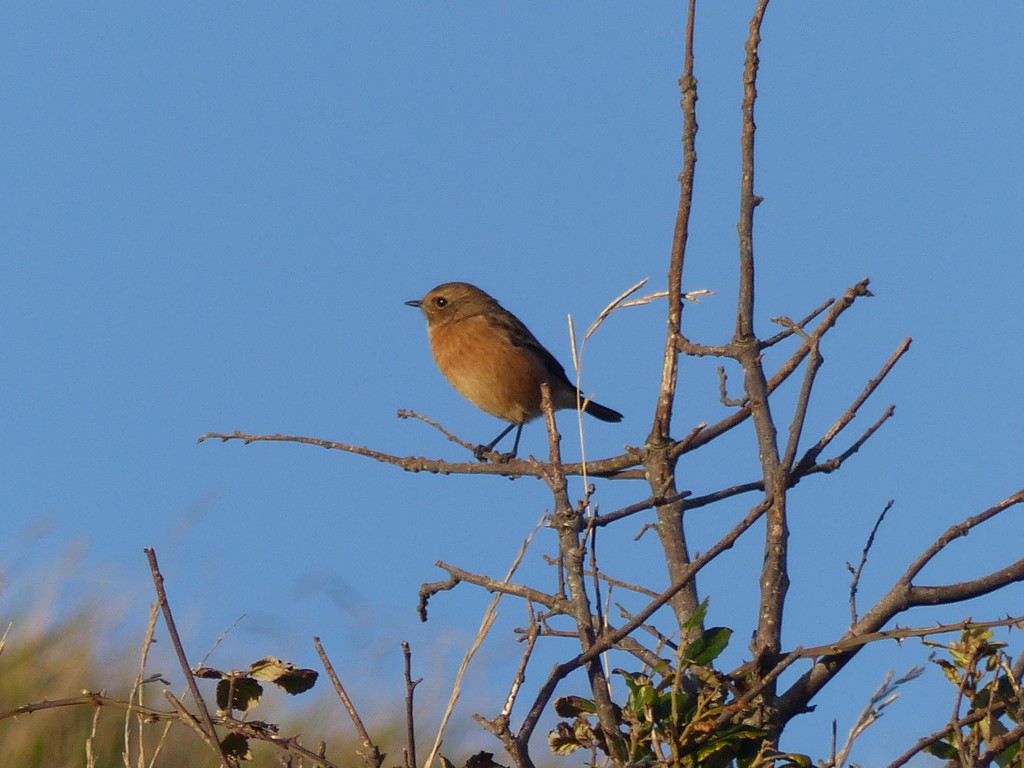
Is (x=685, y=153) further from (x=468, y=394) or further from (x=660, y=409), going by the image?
(x=468, y=394)

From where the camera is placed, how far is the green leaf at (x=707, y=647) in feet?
7.24

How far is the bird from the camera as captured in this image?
8227 mm

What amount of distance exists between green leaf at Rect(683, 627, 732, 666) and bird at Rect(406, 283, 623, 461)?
566cm

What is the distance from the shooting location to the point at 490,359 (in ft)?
27.0

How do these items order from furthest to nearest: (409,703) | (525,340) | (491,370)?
(525,340)
(491,370)
(409,703)

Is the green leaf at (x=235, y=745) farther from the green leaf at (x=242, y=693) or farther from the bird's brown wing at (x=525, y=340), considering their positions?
the bird's brown wing at (x=525, y=340)

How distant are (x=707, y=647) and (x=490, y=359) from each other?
6075 mm

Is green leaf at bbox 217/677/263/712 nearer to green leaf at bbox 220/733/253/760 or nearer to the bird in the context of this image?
green leaf at bbox 220/733/253/760

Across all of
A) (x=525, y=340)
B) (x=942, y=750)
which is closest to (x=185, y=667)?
(x=942, y=750)

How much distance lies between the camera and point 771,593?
8.21 ft

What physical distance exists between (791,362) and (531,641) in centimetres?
112

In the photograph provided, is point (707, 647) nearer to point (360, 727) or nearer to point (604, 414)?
point (360, 727)

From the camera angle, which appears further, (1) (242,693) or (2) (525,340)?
(2) (525,340)

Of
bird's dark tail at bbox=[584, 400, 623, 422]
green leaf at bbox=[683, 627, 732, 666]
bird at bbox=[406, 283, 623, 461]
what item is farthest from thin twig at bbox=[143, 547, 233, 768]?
bird's dark tail at bbox=[584, 400, 623, 422]
